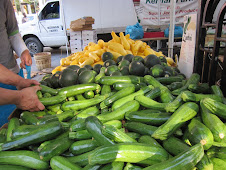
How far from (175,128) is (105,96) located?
0.87 m

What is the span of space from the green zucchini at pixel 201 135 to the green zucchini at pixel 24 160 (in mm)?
962

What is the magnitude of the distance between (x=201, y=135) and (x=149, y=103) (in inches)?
23.8

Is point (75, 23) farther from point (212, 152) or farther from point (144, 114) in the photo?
point (212, 152)

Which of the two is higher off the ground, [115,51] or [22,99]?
[115,51]

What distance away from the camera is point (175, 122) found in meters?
1.20

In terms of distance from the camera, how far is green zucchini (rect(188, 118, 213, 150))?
40.1 inches

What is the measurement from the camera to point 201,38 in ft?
7.57

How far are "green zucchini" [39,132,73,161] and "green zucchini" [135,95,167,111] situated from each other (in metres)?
0.73

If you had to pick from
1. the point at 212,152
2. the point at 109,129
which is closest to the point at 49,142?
the point at 109,129

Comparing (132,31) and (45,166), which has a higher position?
(132,31)

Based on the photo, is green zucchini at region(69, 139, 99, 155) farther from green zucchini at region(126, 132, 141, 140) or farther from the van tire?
the van tire

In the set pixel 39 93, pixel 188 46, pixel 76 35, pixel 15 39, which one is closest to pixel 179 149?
pixel 39 93

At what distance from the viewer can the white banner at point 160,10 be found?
952cm

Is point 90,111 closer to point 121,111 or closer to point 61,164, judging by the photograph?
point 121,111
